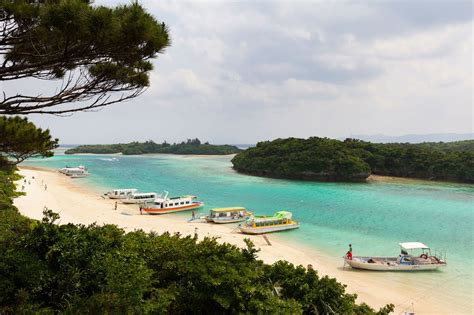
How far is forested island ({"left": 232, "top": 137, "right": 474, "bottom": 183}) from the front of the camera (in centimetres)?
5975

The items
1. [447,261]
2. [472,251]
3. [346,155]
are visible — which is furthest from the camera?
[346,155]

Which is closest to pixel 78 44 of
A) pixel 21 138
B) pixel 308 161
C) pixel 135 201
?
pixel 21 138

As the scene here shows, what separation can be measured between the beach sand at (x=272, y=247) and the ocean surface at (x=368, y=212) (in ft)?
3.76

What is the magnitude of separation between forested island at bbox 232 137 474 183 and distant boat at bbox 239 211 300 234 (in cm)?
3601

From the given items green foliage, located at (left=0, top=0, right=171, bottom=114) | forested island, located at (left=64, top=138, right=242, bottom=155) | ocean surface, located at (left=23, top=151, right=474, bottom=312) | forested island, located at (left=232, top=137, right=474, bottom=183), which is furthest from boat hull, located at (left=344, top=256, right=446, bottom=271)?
forested island, located at (left=64, top=138, right=242, bottom=155)

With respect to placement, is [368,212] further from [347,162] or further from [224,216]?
[347,162]

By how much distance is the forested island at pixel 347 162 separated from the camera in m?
59.8

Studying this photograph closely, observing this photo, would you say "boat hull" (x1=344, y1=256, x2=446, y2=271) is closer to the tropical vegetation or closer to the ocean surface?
the ocean surface

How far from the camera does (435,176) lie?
6234cm

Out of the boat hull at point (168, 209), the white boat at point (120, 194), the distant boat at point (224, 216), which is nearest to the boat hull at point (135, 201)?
the white boat at point (120, 194)

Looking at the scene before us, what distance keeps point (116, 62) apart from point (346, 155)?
59.1 meters

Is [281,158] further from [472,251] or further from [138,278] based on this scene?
[138,278]

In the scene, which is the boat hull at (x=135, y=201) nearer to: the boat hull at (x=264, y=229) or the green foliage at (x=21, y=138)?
the boat hull at (x=264, y=229)

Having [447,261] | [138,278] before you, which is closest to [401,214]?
[447,261]
